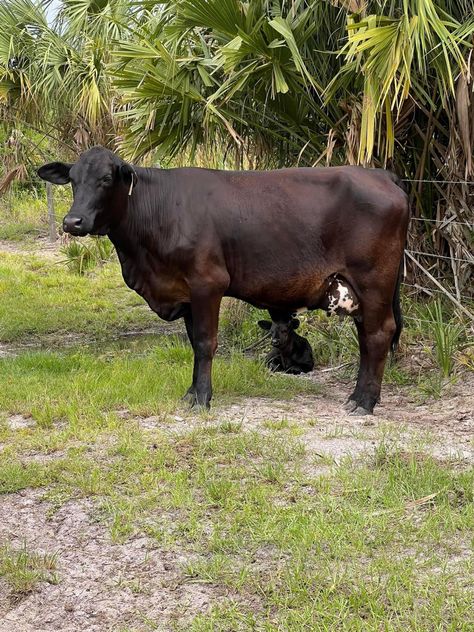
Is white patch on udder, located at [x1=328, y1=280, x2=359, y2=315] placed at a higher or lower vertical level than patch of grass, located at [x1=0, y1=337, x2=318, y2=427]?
higher

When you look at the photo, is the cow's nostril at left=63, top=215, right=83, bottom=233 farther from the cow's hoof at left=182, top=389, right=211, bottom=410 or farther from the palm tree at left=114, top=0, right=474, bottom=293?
the palm tree at left=114, top=0, right=474, bottom=293

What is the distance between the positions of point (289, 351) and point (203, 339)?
1.78 m

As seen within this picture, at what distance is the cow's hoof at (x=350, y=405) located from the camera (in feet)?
21.9

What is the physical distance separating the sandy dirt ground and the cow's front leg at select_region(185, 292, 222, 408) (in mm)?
188

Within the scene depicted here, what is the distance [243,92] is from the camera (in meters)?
8.43

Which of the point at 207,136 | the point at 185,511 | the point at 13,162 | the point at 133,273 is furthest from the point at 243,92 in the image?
the point at 13,162

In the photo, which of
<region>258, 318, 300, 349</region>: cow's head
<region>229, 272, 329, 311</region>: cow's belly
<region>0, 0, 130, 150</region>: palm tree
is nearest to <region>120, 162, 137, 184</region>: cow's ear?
<region>229, 272, 329, 311</region>: cow's belly

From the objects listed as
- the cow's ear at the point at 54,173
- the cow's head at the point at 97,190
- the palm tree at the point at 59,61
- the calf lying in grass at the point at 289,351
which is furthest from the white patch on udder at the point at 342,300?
the palm tree at the point at 59,61

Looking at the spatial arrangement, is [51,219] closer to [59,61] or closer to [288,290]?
[59,61]

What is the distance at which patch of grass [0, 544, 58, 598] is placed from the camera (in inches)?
156

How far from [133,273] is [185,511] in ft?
→ 7.93

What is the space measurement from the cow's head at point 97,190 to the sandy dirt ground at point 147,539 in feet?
4.37

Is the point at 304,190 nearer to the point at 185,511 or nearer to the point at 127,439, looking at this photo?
the point at 127,439

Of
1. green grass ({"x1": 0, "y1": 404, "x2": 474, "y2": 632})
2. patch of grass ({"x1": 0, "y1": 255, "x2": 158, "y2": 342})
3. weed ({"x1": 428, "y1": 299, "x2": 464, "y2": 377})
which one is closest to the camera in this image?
green grass ({"x1": 0, "y1": 404, "x2": 474, "y2": 632})
